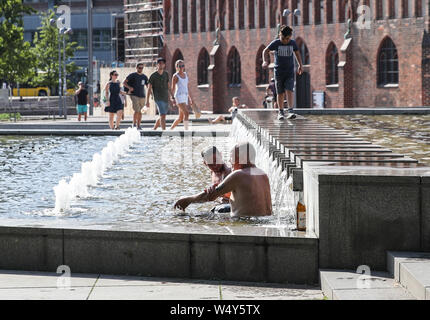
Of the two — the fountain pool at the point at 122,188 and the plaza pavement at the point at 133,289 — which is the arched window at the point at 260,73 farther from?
the plaza pavement at the point at 133,289

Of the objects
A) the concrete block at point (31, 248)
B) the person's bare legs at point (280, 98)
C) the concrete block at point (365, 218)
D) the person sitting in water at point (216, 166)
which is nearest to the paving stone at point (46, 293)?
the concrete block at point (31, 248)

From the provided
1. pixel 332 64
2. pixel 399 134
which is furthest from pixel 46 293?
pixel 332 64

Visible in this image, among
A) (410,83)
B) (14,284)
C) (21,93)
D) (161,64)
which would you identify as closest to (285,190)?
(14,284)

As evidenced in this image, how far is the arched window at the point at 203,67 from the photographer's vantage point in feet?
197

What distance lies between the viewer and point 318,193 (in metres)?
6.75

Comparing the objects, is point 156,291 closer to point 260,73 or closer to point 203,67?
point 260,73

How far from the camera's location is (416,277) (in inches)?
224

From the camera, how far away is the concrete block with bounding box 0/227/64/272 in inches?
283

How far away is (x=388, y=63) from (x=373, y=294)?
1756 inches

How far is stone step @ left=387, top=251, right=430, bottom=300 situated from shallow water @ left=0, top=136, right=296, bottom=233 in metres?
1.42

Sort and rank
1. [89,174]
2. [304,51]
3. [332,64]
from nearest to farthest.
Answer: [89,174] < [332,64] < [304,51]

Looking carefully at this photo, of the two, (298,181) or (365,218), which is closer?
(365,218)
